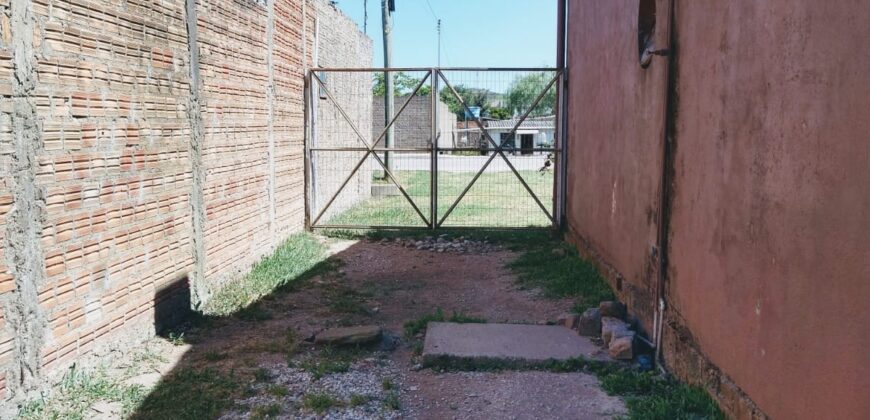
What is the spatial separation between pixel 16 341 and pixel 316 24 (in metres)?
8.01

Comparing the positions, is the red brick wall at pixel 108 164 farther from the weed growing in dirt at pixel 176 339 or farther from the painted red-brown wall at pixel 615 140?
the painted red-brown wall at pixel 615 140

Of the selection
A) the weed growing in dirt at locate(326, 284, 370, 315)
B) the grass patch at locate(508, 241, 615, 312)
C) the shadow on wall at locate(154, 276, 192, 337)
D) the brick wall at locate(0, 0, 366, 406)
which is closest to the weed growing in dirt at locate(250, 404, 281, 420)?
the brick wall at locate(0, 0, 366, 406)

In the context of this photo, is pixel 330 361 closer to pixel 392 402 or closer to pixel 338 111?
pixel 392 402

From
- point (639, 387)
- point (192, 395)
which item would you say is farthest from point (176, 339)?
point (639, 387)

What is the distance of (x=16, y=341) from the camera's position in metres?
3.78

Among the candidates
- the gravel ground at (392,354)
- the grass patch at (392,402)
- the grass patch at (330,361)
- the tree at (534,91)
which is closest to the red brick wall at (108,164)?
the gravel ground at (392,354)

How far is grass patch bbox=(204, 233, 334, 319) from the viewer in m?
6.44

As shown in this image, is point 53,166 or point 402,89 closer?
point 53,166

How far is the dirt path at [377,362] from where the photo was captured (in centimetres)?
418

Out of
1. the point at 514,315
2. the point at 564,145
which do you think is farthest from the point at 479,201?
the point at 514,315

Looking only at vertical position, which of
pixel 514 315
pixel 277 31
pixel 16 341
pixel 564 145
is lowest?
pixel 514 315

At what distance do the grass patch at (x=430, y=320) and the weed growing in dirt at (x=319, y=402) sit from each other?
152 centimetres

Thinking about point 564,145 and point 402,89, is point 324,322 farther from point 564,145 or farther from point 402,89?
point 402,89

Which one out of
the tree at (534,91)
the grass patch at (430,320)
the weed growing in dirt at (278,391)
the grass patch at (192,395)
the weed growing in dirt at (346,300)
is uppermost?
the tree at (534,91)
